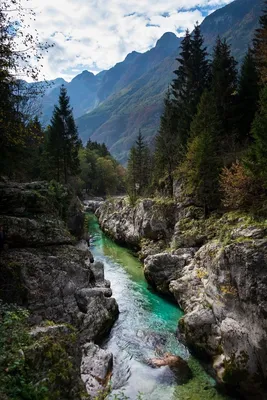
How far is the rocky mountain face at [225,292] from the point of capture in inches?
492

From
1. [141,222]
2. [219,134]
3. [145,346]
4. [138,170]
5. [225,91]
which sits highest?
[225,91]

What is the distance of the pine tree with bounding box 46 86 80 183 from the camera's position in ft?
149

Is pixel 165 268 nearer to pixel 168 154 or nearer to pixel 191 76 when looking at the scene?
pixel 168 154

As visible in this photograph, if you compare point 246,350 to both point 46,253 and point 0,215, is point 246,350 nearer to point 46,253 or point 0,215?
point 46,253

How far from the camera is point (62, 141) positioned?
45812 millimetres

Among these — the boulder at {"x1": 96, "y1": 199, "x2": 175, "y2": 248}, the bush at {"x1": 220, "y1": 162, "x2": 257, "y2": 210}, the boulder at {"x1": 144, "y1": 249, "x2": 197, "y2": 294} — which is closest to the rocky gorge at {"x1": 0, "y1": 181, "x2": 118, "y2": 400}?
the boulder at {"x1": 144, "y1": 249, "x2": 197, "y2": 294}

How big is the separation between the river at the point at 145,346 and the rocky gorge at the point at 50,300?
0.95 m

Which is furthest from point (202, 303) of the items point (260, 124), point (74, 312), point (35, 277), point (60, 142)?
point (60, 142)

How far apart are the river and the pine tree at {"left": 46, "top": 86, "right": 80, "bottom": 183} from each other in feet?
80.3

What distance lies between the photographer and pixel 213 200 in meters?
26.8

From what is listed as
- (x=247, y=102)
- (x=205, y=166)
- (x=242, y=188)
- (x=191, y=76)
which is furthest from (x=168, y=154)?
(x=242, y=188)

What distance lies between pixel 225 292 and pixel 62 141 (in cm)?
3778

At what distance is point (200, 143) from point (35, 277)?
1816 centimetres

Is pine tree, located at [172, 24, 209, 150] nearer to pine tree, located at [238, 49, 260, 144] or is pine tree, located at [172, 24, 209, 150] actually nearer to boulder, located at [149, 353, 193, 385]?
pine tree, located at [238, 49, 260, 144]
